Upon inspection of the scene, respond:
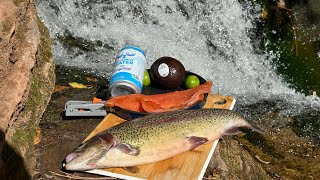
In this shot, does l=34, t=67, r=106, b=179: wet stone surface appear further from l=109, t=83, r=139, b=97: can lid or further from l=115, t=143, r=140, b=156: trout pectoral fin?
l=115, t=143, r=140, b=156: trout pectoral fin

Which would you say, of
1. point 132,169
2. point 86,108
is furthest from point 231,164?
point 86,108

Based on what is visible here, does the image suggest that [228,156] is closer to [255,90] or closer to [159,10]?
[255,90]

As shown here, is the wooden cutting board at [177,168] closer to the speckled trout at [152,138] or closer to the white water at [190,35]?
the speckled trout at [152,138]

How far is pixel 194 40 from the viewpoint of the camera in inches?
326

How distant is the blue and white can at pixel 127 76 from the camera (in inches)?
223

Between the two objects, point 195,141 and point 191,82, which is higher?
point 191,82

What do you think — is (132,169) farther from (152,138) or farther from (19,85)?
(19,85)

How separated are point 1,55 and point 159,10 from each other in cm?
410

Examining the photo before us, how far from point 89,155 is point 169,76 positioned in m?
1.65

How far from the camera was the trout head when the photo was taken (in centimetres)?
453

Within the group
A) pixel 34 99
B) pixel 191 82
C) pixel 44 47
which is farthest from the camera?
pixel 191 82

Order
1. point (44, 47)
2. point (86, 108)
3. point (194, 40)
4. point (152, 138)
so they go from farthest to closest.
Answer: point (194, 40) → point (44, 47) → point (86, 108) → point (152, 138)

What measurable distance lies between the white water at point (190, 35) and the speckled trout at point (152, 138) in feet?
8.77

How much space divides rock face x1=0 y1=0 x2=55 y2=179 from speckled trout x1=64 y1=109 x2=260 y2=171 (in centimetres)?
45
